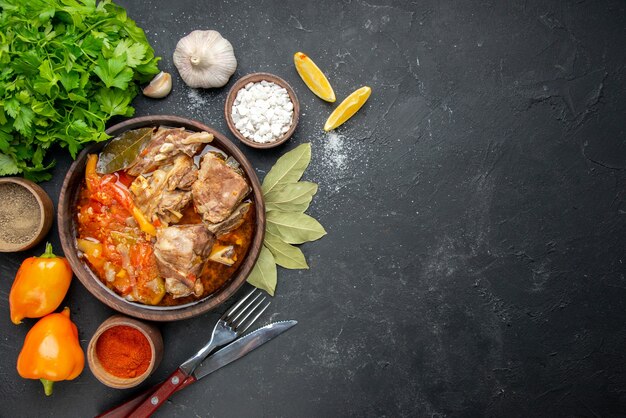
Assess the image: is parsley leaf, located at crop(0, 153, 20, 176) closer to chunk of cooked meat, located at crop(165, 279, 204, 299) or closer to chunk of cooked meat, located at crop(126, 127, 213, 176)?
chunk of cooked meat, located at crop(126, 127, 213, 176)

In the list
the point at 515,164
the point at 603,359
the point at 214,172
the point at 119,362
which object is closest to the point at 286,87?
the point at 214,172

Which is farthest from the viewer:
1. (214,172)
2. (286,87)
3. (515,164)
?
(515,164)

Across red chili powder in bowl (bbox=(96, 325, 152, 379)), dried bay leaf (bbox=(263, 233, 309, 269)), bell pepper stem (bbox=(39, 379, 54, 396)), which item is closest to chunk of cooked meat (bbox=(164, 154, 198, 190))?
dried bay leaf (bbox=(263, 233, 309, 269))

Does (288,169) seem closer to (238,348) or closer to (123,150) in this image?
(123,150)

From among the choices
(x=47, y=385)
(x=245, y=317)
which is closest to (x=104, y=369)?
(x=47, y=385)

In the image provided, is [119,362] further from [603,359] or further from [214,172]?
[603,359]

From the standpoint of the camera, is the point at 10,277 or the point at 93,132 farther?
the point at 10,277

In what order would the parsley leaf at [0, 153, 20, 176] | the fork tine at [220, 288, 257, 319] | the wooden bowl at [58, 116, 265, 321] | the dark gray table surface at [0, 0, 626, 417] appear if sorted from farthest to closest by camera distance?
the dark gray table surface at [0, 0, 626, 417]
the fork tine at [220, 288, 257, 319]
the parsley leaf at [0, 153, 20, 176]
the wooden bowl at [58, 116, 265, 321]

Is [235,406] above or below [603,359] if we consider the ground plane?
below
